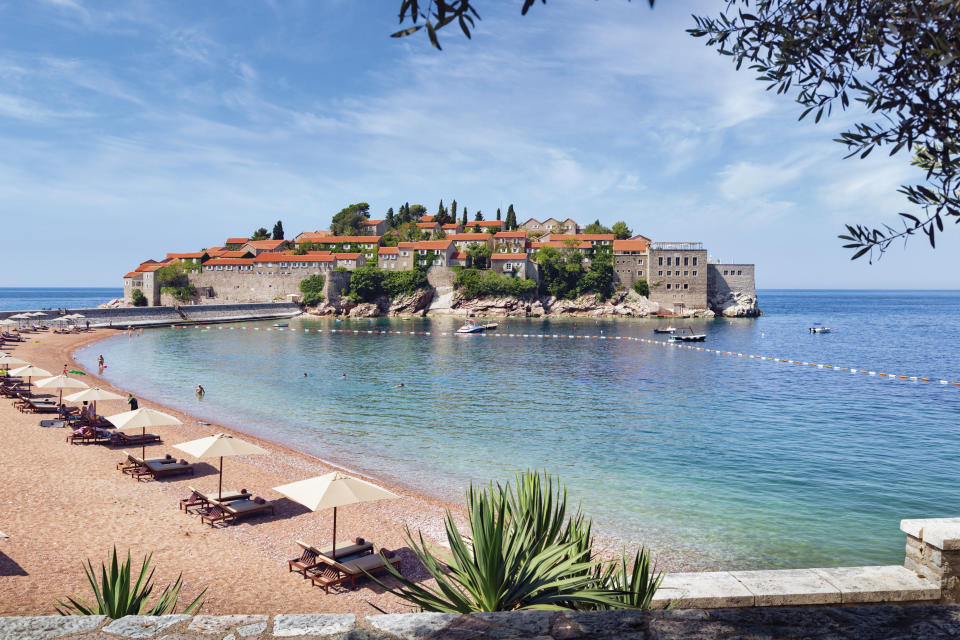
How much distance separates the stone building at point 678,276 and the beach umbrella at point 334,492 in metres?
95.0

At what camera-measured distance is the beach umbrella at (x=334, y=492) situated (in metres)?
9.91

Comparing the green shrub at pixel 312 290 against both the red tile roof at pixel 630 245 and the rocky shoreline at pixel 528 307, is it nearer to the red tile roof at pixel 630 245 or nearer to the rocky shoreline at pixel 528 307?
the rocky shoreline at pixel 528 307

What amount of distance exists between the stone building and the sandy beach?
89.3 meters

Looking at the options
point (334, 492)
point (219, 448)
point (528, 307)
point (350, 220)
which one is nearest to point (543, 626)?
point (334, 492)

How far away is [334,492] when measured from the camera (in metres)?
10.1

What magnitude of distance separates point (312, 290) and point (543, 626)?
316ft

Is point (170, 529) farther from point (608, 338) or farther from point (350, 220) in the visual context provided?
point (350, 220)

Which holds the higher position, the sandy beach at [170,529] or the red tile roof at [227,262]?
the red tile roof at [227,262]

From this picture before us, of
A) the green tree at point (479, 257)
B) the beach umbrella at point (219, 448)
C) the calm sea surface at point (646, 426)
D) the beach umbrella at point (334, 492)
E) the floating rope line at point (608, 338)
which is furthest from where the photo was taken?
the green tree at point (479, 257)

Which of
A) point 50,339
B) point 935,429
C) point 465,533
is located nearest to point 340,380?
point 465,533

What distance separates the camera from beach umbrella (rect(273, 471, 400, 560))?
9914mm

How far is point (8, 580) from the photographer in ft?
29.2

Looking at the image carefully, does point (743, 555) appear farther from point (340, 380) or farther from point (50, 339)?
point (50, 339)

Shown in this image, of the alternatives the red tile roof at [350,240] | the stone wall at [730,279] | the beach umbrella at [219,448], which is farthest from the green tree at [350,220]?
the beach umbrella at [219,448]
